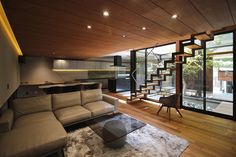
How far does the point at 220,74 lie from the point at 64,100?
15.5 feet

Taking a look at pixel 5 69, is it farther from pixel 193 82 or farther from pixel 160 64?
pixel 193 82

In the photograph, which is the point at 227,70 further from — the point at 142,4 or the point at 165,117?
the point at 142,4

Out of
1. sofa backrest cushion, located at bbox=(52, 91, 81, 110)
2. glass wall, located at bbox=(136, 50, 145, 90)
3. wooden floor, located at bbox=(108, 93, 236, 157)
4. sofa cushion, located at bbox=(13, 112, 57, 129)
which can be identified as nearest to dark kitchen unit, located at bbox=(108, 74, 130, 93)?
glass wall, located at bbox=(136, 50, 145, 90)

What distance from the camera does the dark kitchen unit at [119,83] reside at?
7.65 m

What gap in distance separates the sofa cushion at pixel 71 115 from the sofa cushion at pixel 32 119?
0.60ft

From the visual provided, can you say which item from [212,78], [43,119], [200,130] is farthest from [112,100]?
[212,78]

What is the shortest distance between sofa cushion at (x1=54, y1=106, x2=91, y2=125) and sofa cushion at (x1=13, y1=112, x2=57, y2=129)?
0.18m

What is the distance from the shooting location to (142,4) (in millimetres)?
1735

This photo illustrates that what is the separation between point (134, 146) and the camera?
7.27ft

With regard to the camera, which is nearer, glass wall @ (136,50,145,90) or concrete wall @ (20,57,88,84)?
glass wall @ (136,50,145,90)

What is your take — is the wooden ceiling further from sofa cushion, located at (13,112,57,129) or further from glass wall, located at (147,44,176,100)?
glass wall, located at (147,44,176,100)

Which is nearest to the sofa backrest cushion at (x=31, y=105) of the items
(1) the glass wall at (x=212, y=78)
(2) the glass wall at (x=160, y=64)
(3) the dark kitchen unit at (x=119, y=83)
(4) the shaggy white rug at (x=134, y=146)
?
(4) the shaggy white rug at (x=134, y=146)

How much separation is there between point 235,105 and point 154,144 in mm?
2854

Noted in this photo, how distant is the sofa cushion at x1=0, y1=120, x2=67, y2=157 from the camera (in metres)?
1.56
